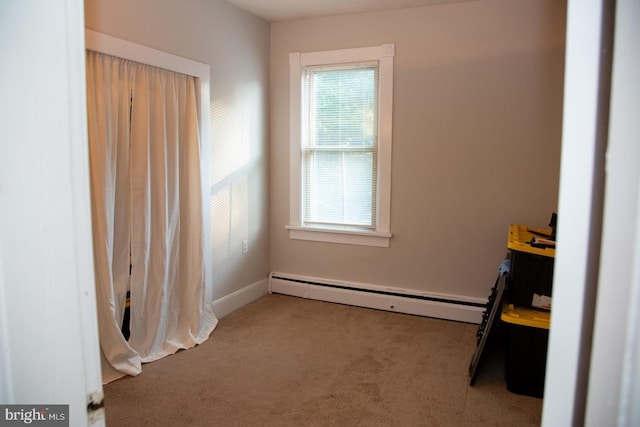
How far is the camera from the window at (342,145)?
159 inches

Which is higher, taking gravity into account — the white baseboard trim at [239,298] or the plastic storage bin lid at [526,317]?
the plastic storage bin lid at [526,317]

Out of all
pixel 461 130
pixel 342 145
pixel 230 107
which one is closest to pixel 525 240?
pixel 461 130

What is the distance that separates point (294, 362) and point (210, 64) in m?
2.44

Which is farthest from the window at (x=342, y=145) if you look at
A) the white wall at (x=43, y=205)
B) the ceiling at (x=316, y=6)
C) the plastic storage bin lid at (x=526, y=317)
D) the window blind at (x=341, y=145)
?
the white wall at (x=43, y=205)

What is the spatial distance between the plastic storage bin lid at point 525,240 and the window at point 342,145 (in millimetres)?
1244

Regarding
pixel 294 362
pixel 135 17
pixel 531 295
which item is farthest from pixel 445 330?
pixel 135 17

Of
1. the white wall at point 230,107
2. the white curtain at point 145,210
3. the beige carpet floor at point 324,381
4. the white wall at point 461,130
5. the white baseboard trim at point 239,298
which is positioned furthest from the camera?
the white baseboard trim at point 239,298

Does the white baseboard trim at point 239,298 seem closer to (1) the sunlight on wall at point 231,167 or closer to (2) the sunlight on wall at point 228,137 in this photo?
(1) the sunlight on wall at point 231,167

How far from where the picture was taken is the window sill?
4.14m

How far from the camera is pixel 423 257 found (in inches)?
158

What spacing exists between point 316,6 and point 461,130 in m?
1.68

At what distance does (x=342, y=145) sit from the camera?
423 cm

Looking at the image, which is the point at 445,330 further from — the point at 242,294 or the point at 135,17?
the point at 135,17

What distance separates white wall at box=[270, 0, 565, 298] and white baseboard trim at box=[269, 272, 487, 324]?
0.24ft
